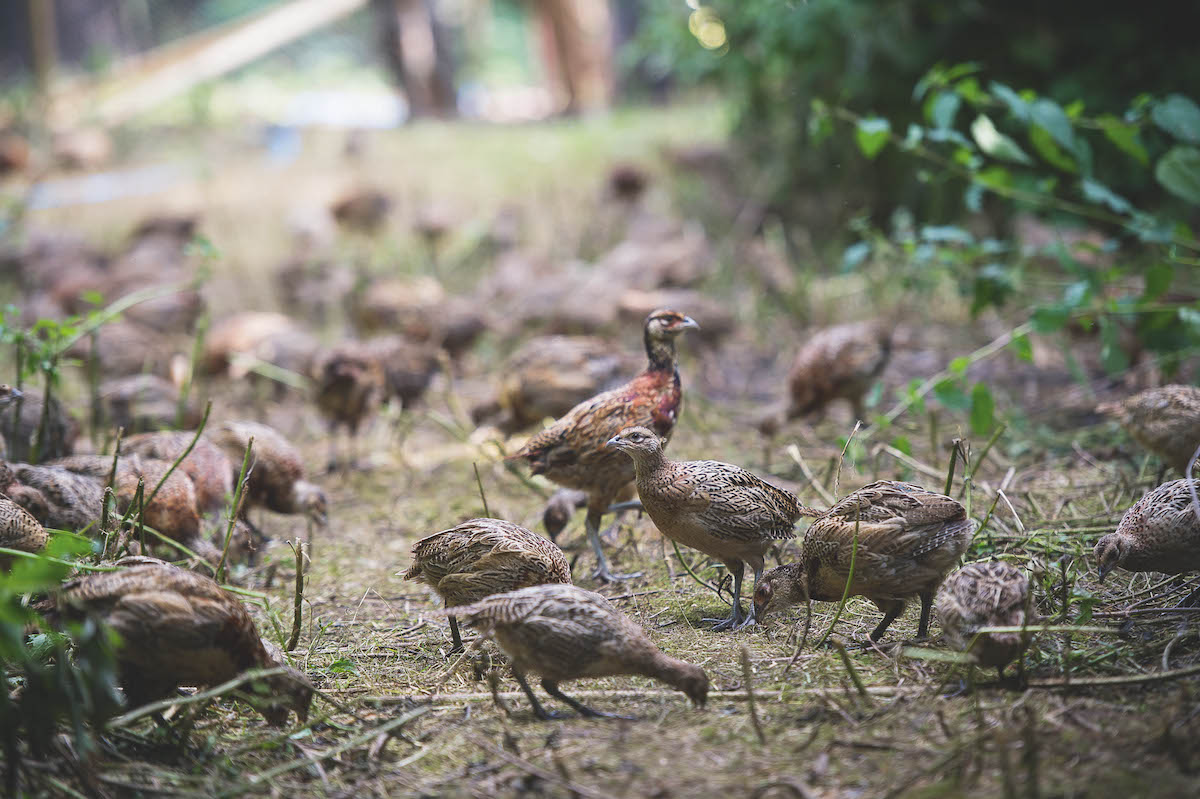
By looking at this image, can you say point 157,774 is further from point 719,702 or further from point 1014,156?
point 1014,156

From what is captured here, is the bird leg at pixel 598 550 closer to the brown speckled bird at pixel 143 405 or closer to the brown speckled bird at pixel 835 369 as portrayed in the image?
the brown speckled bird at pixel 835 369

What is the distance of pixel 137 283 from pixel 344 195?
3.47 metres

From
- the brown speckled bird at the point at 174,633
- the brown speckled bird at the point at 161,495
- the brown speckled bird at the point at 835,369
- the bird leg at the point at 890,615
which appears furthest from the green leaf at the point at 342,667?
the brown speckled bird at the point at 835,369

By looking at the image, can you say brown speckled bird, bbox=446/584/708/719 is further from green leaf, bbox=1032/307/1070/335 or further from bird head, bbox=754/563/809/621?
green leaf, bbox=1032/307/1070/335

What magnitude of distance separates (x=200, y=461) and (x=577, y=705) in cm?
265

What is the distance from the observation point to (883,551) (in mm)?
3596

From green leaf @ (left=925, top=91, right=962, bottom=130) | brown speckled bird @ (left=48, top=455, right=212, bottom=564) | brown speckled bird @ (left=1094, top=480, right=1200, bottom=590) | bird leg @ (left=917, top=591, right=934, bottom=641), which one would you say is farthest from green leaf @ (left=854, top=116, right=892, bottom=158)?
brown speckled bird @ (left=48, top=455, right=212, bottom=564)

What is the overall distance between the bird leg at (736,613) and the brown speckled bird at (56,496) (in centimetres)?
253

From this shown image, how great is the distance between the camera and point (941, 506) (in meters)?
3.66

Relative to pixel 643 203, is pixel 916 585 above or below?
below

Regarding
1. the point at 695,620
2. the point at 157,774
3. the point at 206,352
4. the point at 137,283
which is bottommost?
the point at 695,620

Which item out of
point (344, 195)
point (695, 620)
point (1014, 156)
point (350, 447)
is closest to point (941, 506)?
point (695, 620)

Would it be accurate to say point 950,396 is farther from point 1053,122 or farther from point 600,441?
point 600,441

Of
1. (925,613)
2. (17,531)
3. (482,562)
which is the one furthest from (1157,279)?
(17,531)
